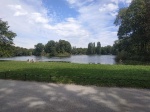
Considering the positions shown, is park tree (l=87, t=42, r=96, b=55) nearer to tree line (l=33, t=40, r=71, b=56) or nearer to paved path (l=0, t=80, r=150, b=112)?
tree line (l=33, t=40, r=71, b=56)

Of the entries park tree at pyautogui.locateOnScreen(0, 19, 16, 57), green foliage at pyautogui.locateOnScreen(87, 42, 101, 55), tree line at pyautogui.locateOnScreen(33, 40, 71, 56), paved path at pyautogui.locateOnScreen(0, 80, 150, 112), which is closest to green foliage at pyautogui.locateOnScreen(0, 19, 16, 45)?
park tree at pyautogui.locateOnScreen(0, 19, 16, 57)

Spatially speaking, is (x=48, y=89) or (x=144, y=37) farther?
(x=144, y=37)

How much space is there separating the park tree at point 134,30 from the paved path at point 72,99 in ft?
119

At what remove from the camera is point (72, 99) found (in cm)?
940

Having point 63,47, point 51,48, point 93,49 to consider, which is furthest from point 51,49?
point 93,49

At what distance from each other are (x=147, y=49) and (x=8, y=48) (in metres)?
30.9

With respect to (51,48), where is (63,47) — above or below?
above

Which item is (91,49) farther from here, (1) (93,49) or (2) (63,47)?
(2) (63,47)

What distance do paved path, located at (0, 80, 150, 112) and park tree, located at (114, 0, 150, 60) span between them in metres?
36.2

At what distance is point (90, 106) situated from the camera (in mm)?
8398

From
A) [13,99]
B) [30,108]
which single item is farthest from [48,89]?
[30,108]

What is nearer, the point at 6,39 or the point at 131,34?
the point at 6,39

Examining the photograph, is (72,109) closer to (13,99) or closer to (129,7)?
(13,99)

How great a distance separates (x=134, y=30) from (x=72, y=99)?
4288 cm
